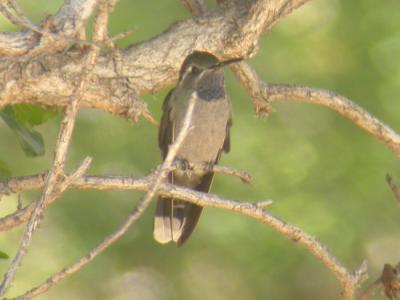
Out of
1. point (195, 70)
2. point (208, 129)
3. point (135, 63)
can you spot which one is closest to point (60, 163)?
point (135, 63)

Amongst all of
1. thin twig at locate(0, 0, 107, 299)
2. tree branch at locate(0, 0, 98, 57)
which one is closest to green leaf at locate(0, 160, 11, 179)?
tree branch at locate(0, 0, 98, 57)

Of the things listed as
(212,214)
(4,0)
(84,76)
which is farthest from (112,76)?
(212,214)

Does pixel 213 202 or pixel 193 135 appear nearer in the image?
pixel 213 202

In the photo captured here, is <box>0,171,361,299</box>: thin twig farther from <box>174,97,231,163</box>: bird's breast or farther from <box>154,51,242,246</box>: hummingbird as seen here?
<box>174,97,231,163</box>: bird's breast

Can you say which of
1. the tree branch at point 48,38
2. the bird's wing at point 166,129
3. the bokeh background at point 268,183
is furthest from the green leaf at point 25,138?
the bokeh background at point 268,183

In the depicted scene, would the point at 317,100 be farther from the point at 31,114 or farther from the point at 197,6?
the point at 31,114

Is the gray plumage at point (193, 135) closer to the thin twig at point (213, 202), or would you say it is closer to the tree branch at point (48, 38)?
the tree branch at point (48, 38)

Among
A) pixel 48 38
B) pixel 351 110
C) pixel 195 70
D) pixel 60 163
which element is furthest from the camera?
pixel 195 70
